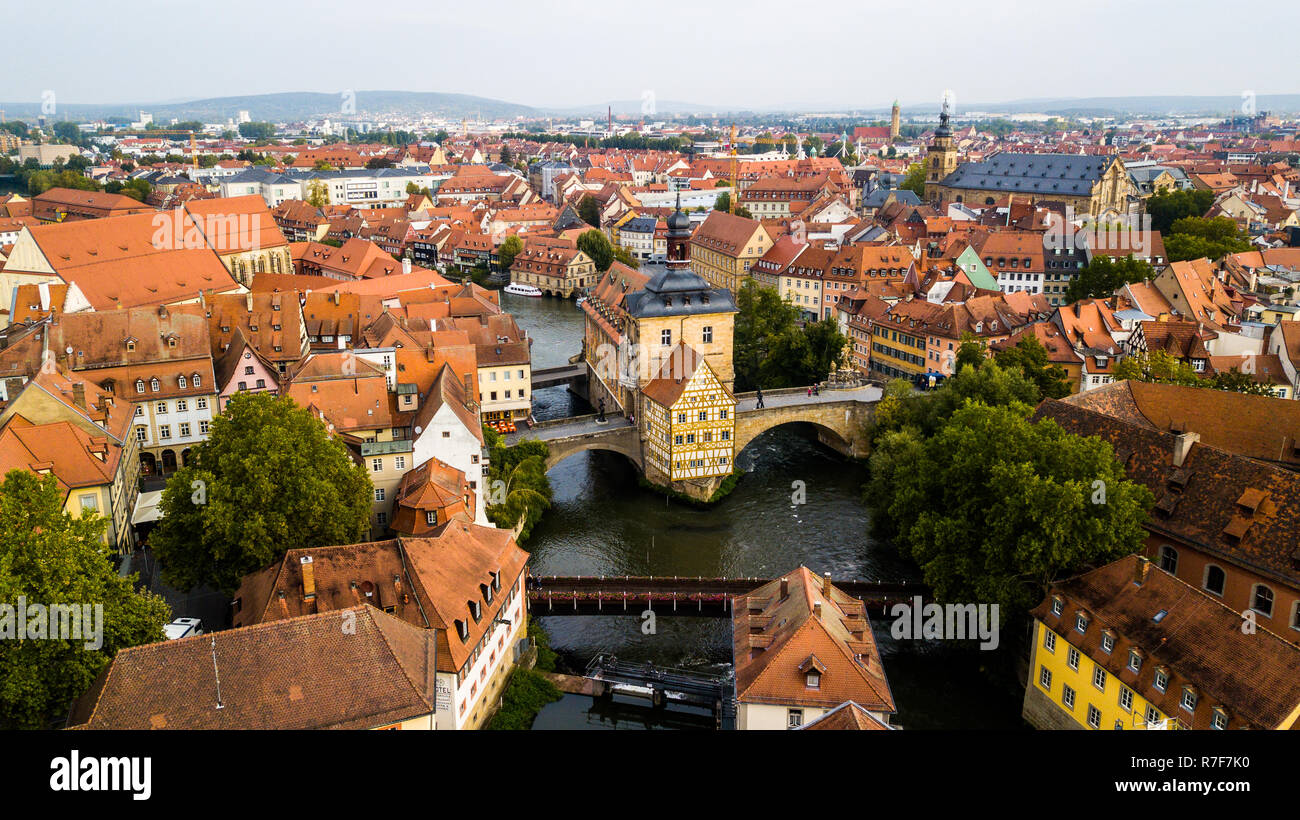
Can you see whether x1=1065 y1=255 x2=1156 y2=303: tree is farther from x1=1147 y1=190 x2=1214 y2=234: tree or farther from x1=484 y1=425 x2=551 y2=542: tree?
x1=484 y1=425 x2=551 y2=542: tree

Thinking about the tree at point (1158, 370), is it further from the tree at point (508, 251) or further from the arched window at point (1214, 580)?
the tree at point (508, 251)

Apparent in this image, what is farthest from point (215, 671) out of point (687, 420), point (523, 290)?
point (523, 290)

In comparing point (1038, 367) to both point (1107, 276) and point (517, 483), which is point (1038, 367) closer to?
point (1107, 276)

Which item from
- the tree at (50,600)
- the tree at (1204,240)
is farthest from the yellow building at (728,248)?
the tree at (50,600)
